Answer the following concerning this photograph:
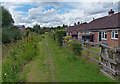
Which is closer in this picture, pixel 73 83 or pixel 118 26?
pixel 73 83

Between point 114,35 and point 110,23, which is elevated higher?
point 110,23

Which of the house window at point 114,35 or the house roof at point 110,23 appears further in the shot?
the house roof at point 110,23

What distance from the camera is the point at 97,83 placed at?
358 cm

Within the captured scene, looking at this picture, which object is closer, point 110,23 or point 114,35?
point 114,35

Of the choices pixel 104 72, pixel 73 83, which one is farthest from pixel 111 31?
pixel 73 83

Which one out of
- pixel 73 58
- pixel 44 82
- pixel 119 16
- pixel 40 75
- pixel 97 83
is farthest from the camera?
pixel 119 16

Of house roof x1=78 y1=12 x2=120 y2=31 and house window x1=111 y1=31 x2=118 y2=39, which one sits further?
house roof x1=78 y1=12 x2=120 y2=31

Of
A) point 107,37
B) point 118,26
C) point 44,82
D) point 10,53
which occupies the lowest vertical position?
point 44,82

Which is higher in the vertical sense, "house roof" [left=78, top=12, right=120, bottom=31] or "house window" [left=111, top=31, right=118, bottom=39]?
"house roof" [left=78, top=12, right=120, bottom=31]

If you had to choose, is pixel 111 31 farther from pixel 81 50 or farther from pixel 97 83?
pixel 97 83

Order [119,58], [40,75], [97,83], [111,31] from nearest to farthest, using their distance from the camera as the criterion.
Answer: [119,58] < [97,83] < [40,75] < [111,31]

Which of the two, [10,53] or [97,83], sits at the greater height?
[10,53]

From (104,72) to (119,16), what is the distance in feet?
41.2

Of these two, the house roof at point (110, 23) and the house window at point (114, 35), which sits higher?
the house roof at point (110, 23)
